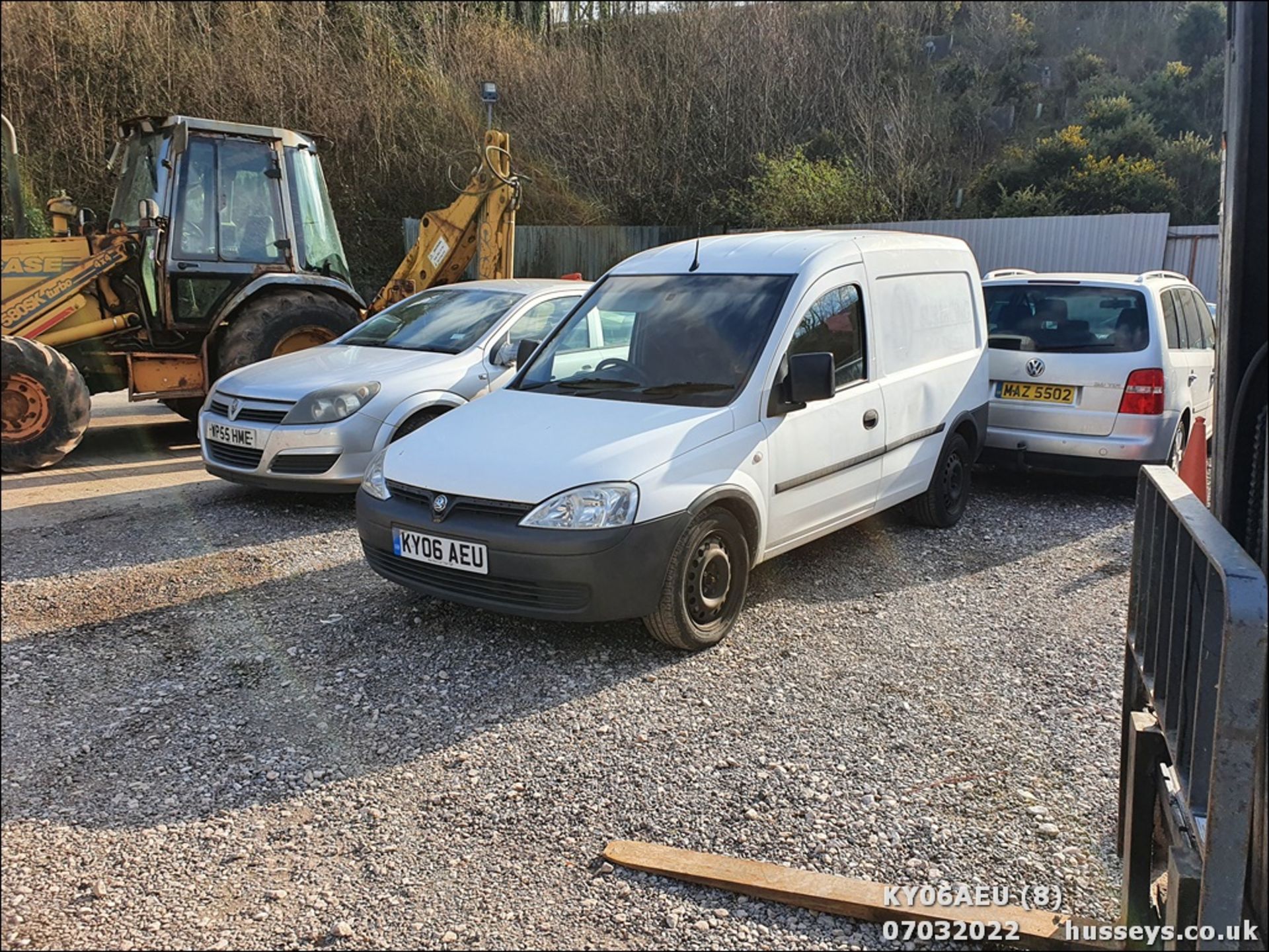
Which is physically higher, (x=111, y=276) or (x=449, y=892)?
(x=111, y=276)

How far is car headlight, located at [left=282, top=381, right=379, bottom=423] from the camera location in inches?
253

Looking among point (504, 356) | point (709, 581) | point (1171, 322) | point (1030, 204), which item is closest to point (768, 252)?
point (709, 581)

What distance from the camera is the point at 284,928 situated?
8.11 ft

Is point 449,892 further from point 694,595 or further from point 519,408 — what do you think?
point 519,408

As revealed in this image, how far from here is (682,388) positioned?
4801 mm

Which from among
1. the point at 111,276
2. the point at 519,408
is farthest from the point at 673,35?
the point at 519,408

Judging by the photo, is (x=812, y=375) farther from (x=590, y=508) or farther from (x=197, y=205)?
(x=197, y=205)

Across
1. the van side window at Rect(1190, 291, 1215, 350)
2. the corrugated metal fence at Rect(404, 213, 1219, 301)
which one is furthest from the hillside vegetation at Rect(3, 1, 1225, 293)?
the van side window at Rect(1190, 291, 1215, 350)

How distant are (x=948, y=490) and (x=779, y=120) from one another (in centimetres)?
1832

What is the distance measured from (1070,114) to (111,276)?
2690cm

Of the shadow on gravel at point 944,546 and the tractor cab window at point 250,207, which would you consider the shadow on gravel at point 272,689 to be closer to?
the shadow on gravel at point 944,546

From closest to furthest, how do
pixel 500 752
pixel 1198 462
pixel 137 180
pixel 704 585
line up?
1. pixel 1198 462
2. pixel 500 752
3. pixel 704 585
4. pixel 137 180

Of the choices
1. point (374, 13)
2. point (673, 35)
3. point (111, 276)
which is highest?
point (673, 35)

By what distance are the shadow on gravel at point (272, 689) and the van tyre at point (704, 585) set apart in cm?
18
